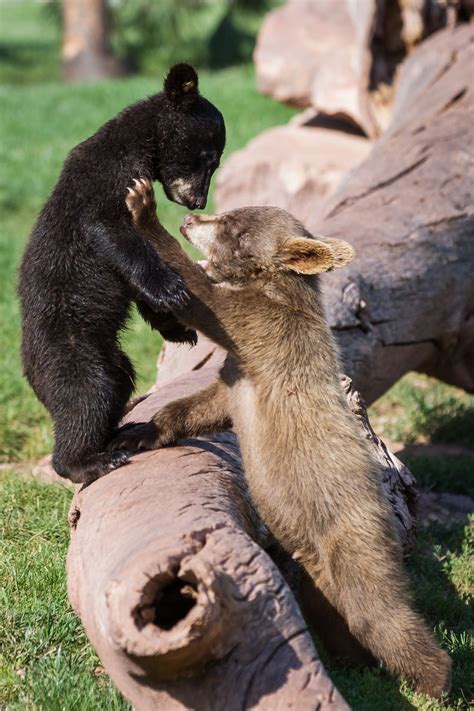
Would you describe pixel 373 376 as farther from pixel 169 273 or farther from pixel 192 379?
pixel 169 273

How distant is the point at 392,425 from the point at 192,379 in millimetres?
2350

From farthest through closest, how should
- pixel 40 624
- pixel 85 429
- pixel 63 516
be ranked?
pixel 63 516 → pixel 85 429 → pixel 40 624

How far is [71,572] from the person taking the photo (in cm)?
375

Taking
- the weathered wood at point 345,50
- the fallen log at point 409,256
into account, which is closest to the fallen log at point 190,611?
the fallen log at point 409,256

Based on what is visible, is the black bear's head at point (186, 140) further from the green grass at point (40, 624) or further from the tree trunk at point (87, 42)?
the tree trunk at point (87, 42)

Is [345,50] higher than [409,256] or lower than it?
higher

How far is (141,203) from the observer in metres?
4.25

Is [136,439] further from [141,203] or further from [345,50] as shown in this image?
[345,50]

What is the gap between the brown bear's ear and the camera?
4.22 meters

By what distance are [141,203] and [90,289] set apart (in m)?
0.46

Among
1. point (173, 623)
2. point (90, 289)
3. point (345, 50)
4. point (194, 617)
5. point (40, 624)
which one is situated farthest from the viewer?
point (345, 50)

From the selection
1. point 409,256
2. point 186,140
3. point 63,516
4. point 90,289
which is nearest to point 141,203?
point 90,289

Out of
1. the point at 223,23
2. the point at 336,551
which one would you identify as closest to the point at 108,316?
the point at 336,551

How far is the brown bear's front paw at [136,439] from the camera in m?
4.30
